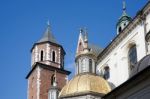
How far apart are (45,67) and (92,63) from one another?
8213 millimetres

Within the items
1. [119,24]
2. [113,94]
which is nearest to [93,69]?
[119,24]

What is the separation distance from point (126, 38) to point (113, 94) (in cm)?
1407

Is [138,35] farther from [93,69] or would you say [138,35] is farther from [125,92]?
[125,92]

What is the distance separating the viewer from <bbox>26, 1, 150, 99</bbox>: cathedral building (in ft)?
69.5

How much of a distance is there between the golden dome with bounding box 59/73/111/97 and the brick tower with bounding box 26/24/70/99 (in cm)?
998

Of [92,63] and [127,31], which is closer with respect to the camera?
[127,31]

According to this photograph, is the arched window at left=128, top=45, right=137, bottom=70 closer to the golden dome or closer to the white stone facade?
the white stone facade

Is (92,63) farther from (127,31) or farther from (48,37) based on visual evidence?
(48,37)

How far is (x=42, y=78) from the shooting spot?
3206 centimetres

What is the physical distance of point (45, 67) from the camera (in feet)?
106

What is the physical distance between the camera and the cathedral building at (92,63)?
2117 cm

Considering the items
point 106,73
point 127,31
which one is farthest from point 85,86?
point 106,73

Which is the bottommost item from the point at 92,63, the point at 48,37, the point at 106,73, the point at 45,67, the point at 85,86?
the point at 85,86

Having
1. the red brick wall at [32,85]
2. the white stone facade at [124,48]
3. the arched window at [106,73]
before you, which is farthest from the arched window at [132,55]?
the red brick wall at [32,85]
